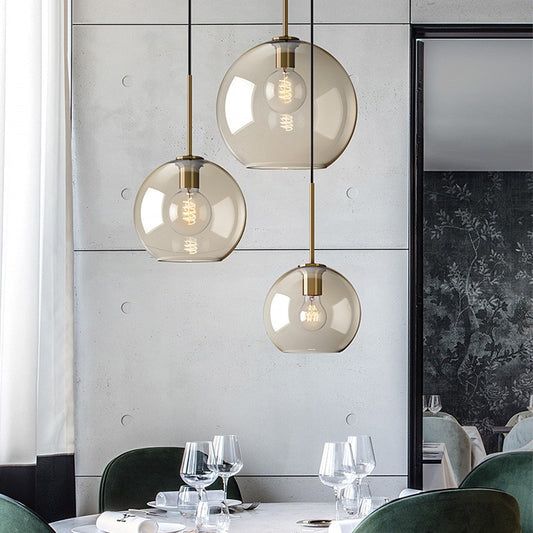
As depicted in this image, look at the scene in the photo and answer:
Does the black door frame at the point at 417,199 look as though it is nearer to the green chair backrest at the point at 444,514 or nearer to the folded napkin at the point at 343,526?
the folded napkin at the point at 343,526

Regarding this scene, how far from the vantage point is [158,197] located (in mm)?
2213

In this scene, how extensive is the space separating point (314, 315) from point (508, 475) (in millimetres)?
1340

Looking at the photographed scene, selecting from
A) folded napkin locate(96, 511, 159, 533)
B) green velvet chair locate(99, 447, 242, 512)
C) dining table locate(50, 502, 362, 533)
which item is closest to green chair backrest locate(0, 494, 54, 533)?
folded napkin locate(96, 511, 159, 533)

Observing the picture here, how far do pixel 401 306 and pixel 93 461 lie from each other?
1.37m

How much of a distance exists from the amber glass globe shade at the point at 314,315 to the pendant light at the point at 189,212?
0.86ft

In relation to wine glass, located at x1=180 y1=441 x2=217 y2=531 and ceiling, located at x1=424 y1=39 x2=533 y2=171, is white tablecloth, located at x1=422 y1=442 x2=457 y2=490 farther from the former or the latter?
wine glass, located at x1=180 y1=441 x2=217 y2=531

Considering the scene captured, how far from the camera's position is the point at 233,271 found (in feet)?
12.9

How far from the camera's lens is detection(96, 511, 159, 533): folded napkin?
8.42 feet

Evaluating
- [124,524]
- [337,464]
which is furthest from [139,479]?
[337,464]

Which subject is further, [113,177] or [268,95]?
[113,177]

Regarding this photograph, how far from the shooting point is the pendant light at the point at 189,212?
220cm

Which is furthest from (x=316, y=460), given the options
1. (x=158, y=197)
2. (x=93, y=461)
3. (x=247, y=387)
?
(x=158, y=197)

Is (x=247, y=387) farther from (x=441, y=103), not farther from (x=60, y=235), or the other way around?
(x=441, y=103)

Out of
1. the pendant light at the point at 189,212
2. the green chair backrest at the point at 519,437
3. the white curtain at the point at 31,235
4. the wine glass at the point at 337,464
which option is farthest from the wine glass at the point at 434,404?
the pendant light at the point at 189,212
